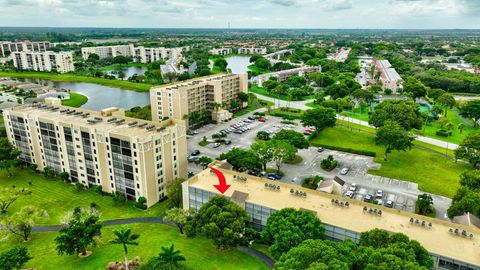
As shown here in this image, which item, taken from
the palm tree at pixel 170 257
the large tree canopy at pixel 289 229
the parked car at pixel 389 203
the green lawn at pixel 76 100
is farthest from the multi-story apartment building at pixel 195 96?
the palm tree at pixel 170 257

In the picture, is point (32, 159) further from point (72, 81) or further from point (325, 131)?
point (72, 81)

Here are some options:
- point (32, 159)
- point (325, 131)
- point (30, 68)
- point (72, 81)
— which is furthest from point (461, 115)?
point (30, 68)

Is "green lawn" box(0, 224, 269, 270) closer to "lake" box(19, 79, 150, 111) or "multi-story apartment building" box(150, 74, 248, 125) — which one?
"multi-story apartment building" box(150, 74, 248, 125)

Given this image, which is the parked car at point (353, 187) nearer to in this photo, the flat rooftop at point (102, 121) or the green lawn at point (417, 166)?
the green lawn at point (417, 166)

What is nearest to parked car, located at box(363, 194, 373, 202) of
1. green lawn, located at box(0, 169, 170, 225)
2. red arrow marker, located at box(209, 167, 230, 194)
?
red arrow marker, located at box(209, 167, 230, 194)

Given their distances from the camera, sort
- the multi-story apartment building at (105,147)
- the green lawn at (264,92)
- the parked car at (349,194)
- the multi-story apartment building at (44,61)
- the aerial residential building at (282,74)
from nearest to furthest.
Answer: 1. the multi-story apartment building at (105,147)
2. the parked car at (349,194)
3. the green lawn at (264,92)
4. the aerial residential building at (282,74)
5. the multi-story apartment building at (44,61)

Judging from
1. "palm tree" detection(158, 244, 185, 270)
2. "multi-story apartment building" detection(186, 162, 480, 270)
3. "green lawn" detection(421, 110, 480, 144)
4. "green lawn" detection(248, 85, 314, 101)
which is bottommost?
"green lawn" detection(421, 110, 480, 144)
